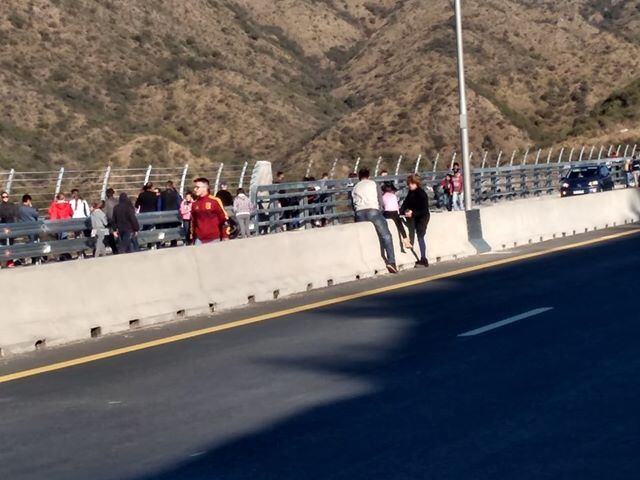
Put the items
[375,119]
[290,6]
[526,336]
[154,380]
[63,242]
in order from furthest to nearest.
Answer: [290,6] < [375,119] < [63,242] < [526,336] < [154,380]

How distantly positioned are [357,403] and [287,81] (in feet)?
277

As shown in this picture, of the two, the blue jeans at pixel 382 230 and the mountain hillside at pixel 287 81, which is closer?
the blue jeans at pixel 382 230

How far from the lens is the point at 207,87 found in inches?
3167

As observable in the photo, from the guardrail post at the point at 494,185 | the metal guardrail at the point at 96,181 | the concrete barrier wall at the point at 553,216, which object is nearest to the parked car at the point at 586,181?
the guardrail post at the point at 494,185

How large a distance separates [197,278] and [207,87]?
65.0m

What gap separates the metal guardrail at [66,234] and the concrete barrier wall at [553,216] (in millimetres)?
6790

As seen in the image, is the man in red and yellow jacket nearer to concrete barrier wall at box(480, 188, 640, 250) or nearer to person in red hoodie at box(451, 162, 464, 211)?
concrete barrier wall at box(480, 188, 640, 250)

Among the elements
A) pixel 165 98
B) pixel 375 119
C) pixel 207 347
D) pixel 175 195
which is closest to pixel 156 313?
pixel 207 347

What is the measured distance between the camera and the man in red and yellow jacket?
18.0 metres

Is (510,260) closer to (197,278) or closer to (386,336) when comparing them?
(197,278)

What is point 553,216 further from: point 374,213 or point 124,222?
point 124,222

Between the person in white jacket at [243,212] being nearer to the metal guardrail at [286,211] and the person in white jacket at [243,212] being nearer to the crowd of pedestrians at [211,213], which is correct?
the crowd of pedestrians at [211,213]

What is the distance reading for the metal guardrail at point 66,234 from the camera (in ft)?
81.9

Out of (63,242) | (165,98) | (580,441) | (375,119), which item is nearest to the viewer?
(580,441)
